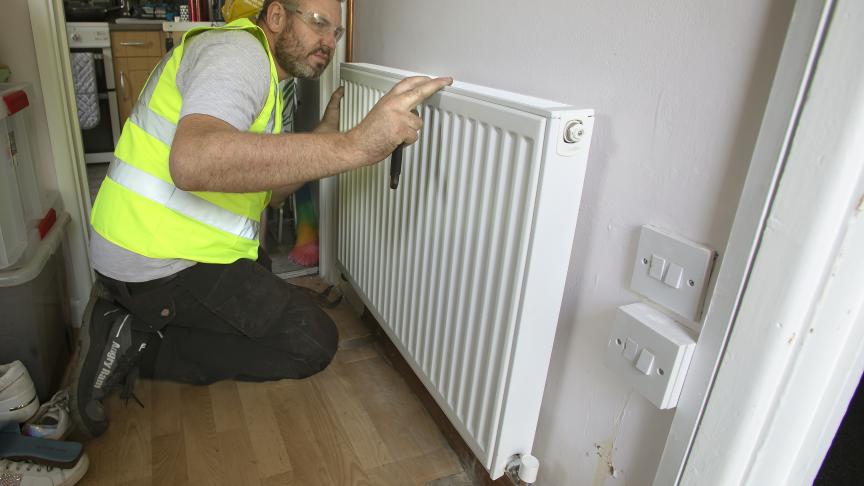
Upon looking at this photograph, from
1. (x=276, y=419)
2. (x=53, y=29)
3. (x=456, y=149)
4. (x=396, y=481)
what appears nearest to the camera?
(x=456, y=149)

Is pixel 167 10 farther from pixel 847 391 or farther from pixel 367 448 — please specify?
pixel 847 391

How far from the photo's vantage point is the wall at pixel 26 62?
1417 mm

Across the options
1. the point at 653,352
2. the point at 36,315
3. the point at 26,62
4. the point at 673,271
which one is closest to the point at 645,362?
the point at 653,352

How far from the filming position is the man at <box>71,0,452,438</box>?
0.87m

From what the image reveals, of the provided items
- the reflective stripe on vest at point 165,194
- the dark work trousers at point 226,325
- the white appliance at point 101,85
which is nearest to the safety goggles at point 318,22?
the reflective stripe on vest at point 165,194

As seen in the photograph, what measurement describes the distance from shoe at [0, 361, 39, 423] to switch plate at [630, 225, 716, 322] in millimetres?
1286

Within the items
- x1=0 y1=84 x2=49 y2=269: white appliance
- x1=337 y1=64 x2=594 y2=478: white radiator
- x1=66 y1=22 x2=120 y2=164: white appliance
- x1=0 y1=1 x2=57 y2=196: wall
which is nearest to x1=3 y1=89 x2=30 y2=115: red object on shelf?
x1=0 y1=84 x2=49 y2=269: white appliance

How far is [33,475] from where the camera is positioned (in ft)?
3.45

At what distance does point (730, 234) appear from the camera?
1.96ft

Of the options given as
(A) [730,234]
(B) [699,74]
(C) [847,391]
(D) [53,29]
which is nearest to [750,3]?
(B) [699,74]

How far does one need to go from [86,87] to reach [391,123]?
2.97 meters

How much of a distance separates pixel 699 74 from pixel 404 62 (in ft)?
2.85

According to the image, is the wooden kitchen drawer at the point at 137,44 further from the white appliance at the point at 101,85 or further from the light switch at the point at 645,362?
the light switch at the point at 645,362

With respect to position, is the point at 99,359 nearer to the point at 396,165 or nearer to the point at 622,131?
the point at 396,165
